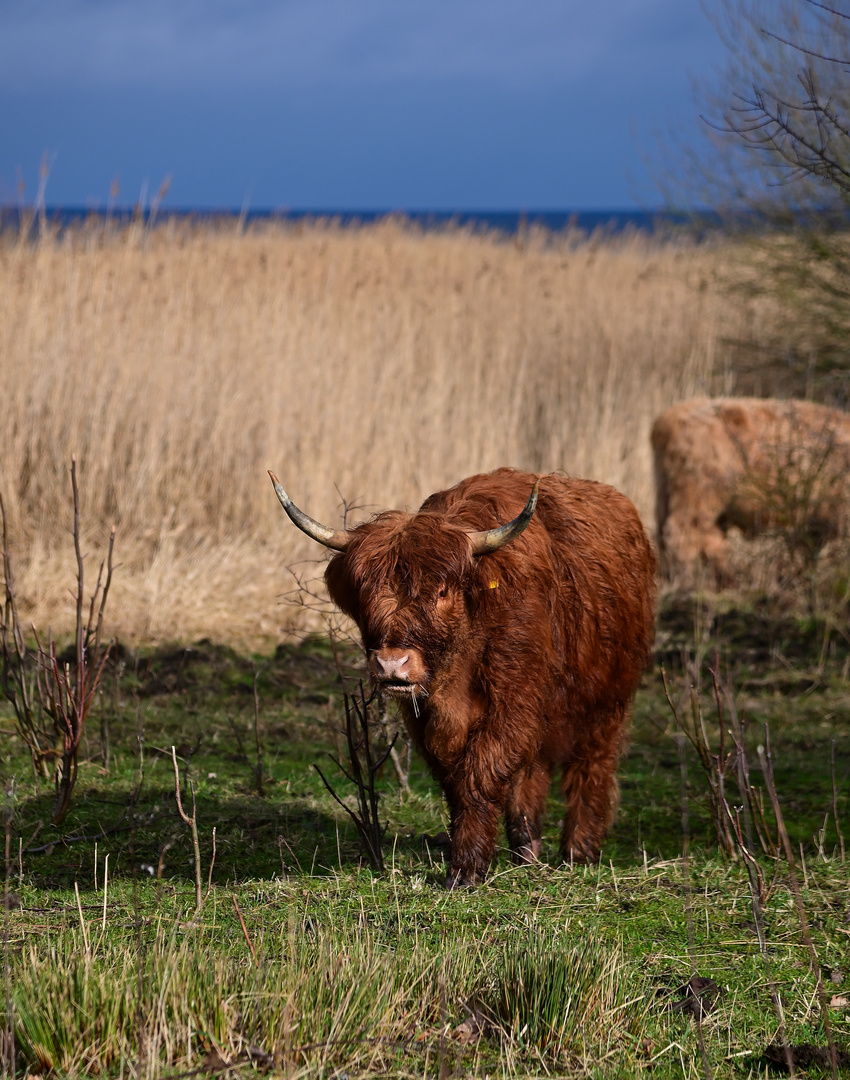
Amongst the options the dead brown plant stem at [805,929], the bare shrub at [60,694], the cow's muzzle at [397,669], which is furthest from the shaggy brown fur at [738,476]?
the cow's muzzle at [397,669]

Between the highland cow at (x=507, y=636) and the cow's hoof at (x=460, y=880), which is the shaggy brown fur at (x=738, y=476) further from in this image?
the cow's hoof at (x=460, y=880)

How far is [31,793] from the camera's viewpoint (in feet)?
16.6

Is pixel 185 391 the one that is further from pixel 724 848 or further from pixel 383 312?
pixel 724 848

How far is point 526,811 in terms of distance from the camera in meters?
4.46

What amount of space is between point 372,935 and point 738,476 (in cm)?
635

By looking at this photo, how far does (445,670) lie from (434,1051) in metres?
1.27

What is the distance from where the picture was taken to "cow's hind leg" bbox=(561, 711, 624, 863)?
176 inches

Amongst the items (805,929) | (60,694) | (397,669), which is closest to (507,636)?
(397,669)

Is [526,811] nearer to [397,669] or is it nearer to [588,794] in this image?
[588,794]

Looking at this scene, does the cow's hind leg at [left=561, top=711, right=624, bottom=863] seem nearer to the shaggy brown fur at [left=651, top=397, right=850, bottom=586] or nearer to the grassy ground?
the grassy ground

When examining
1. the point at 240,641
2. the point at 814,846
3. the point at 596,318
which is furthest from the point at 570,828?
the point at 596,318

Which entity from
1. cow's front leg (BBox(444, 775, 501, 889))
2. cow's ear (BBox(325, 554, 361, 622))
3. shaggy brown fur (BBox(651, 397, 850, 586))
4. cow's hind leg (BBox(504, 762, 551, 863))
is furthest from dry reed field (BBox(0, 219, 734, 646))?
cow's front leg (BBox(444, 775, 501, 889))

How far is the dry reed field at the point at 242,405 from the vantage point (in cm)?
871

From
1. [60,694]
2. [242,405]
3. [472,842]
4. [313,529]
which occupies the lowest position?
[472,842]
